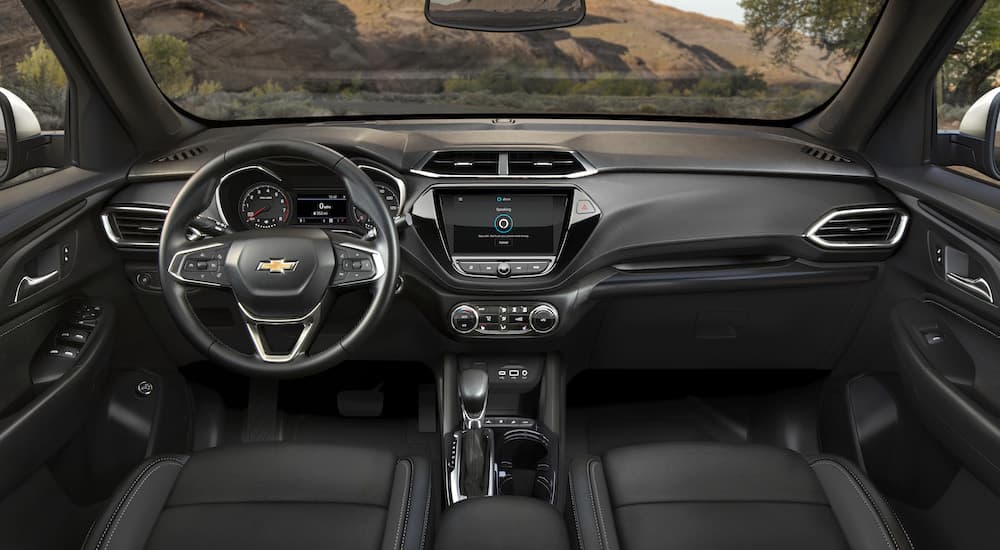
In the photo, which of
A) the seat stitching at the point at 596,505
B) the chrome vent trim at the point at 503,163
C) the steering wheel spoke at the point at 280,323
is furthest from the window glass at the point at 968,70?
the steering wheel spoke at the point at 280,323

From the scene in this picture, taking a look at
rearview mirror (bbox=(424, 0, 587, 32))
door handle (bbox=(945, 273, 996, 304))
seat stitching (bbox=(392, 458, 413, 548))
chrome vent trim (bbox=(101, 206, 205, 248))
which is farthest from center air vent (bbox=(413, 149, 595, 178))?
door handle (bbox=(945, 273, 996, 304))

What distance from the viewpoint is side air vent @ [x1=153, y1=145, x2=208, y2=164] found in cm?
255

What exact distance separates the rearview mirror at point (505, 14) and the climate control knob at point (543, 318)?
878 millimetres

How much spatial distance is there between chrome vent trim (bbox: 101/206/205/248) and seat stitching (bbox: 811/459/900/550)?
1.97 meters

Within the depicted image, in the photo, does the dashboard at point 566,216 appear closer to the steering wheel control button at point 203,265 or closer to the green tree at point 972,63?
the green tree at point 972,63

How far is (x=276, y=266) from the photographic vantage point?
6.18 ft

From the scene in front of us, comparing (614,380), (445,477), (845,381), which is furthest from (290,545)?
(845,381)

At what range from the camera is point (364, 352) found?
9.11 feet

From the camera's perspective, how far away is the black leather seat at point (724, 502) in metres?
1.59

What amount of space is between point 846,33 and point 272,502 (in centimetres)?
295

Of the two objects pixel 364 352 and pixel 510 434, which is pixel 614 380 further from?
pixel 364 352

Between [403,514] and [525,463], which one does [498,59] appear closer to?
[525,463]

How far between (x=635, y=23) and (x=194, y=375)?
4.15m

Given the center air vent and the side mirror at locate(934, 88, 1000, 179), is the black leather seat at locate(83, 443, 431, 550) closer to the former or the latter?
the center air vent
